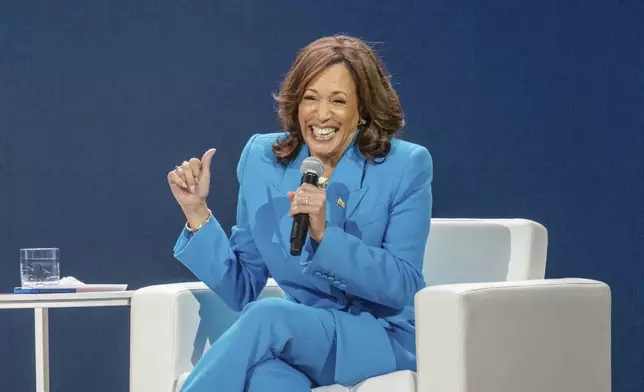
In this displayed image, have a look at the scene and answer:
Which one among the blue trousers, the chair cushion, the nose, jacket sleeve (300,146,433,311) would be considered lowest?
the chair cushion

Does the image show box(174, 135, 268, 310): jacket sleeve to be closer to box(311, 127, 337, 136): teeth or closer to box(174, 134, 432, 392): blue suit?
box(174, 134, 432, 392): blue suit

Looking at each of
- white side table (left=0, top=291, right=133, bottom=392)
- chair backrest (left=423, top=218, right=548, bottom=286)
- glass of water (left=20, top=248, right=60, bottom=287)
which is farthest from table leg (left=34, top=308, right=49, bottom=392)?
chair backrest (left=423, top=218, right=548, bottom=286)

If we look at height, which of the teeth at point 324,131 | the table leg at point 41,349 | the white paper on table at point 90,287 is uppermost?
the teeth at point 324,131

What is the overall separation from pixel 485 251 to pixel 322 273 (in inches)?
24.6

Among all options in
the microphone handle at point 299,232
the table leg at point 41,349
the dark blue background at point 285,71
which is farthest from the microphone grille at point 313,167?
the dark blue background at point 285,71

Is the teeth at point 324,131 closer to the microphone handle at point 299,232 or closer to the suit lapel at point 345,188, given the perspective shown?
the suit lapel at point 345,188

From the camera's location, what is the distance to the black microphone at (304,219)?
1954 mm

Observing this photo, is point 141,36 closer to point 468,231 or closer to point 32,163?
point 32,163

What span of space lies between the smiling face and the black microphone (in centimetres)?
23

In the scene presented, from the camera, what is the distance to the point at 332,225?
84.3 inches

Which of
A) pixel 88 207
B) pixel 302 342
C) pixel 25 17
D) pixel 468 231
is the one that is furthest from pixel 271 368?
pixel 25 17

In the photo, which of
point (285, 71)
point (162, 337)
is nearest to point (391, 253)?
point (162, 337)

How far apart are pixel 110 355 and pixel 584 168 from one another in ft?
5.78

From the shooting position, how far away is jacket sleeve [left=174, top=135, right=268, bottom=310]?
236 centimetres
